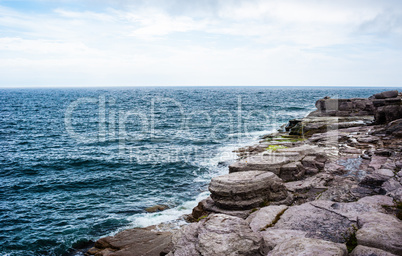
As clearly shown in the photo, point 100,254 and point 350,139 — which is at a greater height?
point 350,139

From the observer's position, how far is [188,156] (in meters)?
29.0

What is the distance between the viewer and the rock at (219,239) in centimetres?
708

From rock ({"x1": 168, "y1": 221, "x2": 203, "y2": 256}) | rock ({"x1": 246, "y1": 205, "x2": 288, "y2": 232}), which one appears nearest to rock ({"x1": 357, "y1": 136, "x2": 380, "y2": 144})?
rock ({"x1": 246, "y1": 205, "x2": 288, "y2": 232})

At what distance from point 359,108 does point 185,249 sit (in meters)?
40.5

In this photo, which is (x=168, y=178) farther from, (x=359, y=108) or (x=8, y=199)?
(x=359, y=108)

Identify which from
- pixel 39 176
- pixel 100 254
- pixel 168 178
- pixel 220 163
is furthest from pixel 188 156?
pixel 100 254

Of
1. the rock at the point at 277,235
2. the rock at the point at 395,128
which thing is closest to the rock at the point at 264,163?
the rock at the point at 277,235

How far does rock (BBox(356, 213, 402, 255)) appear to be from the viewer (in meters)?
6.67

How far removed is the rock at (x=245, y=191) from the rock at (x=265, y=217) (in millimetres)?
861

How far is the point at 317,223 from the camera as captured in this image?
370 inches

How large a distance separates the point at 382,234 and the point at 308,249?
2.10 m

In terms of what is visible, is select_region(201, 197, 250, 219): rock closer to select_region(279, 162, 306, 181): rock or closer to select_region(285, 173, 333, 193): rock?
select_region(285, 173, 333, 193): rock

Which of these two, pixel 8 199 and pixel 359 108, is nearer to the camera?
pixel 8 199

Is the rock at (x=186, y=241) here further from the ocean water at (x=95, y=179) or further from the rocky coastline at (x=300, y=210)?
the ocean water at (x=95, y=179)
